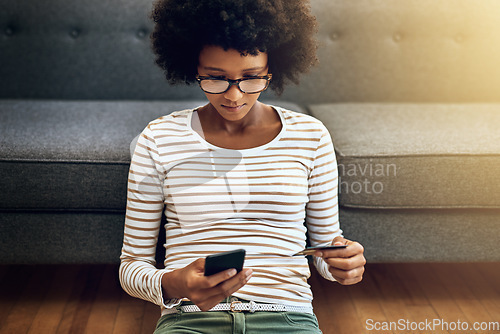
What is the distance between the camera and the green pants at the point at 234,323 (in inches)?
35.2

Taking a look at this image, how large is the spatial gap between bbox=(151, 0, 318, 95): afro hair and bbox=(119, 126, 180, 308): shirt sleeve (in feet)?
0.58

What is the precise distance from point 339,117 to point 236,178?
2.42 feet

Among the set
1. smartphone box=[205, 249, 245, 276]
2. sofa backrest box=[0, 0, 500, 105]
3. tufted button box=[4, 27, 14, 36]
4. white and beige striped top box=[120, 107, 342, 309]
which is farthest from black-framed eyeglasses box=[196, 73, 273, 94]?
→ tufted button box=[4, 27, 14, 36]

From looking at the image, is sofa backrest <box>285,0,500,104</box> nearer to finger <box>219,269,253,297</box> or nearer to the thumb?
the thumb

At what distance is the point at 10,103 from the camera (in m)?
1.68

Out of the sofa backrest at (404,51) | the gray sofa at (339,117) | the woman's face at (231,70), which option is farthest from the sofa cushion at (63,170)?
the sofa backrest at (404,51)

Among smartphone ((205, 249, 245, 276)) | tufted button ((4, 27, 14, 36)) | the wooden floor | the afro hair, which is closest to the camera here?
smartphone ((205, 249, 245, 276))

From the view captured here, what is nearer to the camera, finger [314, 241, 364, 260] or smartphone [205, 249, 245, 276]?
smartphone [205, 249, 245, 276]

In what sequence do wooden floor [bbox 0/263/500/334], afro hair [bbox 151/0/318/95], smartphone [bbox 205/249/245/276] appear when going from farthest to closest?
1. wooden floor [bbox 0/263/500/334]
2. afro hair [bbox 151/0/318/95]
3. smartphone [bbox 205/249/245/276]

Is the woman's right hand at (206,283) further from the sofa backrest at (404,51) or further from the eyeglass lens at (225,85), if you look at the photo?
the sofa backrest at (404,51)

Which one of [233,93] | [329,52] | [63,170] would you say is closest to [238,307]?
[233,93]

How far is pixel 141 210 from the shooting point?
3.21 feet

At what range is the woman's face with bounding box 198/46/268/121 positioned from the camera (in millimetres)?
899

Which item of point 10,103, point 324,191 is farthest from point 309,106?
point 10,103
